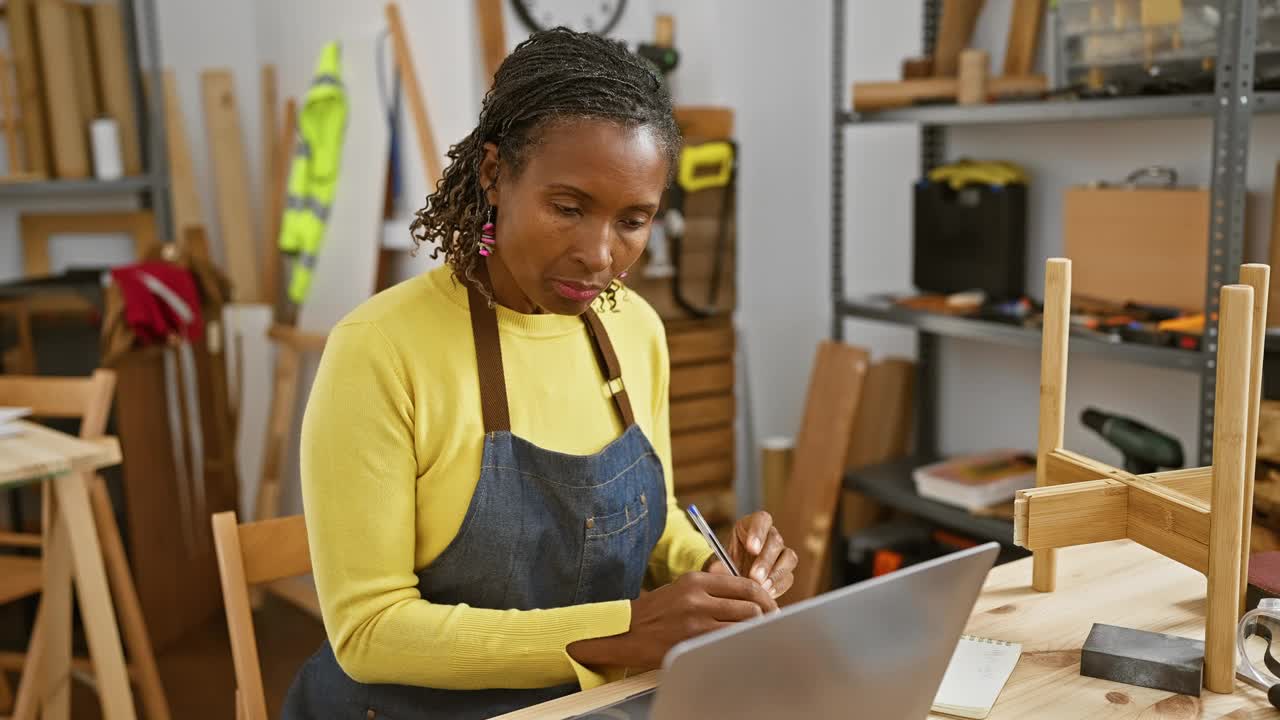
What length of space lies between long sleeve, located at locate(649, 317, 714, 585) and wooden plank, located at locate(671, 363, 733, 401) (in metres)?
1.83

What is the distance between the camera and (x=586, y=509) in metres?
1.45

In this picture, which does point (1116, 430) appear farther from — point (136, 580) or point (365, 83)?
point (136, 580)

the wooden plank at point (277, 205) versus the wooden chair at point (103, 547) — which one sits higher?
the wooden plank at point (277, 205)

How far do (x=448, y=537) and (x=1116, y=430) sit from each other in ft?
4.14

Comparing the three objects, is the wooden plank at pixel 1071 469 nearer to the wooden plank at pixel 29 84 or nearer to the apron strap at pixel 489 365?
the apron strap at pixel 489 365

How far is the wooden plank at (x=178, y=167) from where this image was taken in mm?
4164

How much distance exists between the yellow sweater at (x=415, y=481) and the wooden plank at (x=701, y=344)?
2064 mm

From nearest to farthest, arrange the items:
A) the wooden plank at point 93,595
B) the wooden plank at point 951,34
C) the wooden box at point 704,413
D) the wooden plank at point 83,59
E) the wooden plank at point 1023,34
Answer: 1. the wooden plank at point 93,595
2. the wooden plank at point 1023,34
3. the wooden plank at point 951,34
4. the wooden box at point 704,413
5. the wooden plank at point 83,59

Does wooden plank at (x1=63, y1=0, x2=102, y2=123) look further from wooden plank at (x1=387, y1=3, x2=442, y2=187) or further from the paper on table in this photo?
the paper on table

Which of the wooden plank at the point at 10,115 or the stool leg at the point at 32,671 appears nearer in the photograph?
the stool leg at the point at 32,671

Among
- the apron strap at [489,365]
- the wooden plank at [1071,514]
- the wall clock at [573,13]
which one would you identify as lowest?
the wooden plank at [1071,514]

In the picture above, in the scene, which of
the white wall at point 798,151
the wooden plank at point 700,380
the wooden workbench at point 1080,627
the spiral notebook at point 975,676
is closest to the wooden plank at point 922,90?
the white wall at point 798,151

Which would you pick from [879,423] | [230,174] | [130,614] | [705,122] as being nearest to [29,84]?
[230,174]

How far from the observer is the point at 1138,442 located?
204cm
